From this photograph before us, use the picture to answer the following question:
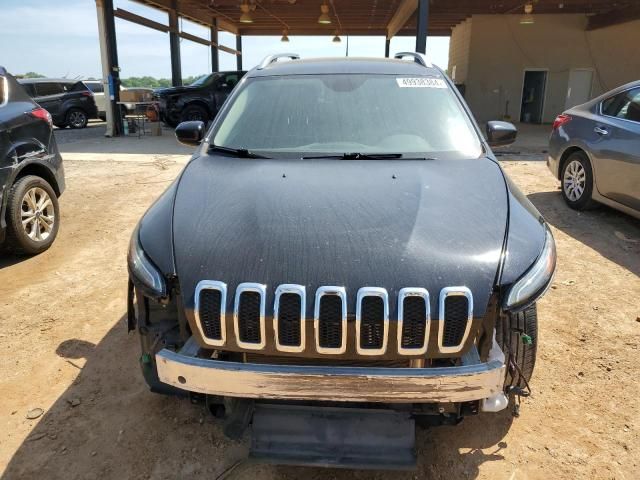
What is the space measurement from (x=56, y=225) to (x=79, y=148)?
25.0 feet


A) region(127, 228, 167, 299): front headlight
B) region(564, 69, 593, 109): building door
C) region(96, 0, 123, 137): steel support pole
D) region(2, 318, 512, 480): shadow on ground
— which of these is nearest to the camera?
region(127, 228, 167, 299): front headlight

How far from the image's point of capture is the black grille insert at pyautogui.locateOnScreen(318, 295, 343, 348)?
1.83 metres

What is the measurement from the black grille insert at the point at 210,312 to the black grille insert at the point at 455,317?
0.83m

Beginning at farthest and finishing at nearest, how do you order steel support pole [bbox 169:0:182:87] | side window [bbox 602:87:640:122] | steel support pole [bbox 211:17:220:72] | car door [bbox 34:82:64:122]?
1. steel support pole [bbox 211:17:220:72]
2. steel support pole [bbox 169:0:182:87]
3. car door [bbox 34:82:64:122]
4. side window [bbox 602:87:640:122]

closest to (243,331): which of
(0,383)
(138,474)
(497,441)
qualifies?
(138,474)

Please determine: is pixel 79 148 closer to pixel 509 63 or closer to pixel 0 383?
pixel 0 383

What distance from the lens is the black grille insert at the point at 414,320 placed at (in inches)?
71.9

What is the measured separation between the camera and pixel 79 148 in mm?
11930

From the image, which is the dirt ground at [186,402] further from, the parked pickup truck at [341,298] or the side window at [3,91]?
the side window at [3,91]

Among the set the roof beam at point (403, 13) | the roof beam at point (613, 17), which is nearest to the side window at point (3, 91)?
the roof beam at point (403, 13)

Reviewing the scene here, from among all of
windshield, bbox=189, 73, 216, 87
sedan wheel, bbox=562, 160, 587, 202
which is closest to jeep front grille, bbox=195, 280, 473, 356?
sedan wheel, bbox=562, 160, 587, 202

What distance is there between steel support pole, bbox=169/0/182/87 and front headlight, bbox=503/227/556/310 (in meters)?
18.6

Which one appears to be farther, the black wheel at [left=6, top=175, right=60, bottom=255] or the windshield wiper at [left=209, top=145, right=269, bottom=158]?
the black wheel at [left=6, top=175, right=60, bottom=255]

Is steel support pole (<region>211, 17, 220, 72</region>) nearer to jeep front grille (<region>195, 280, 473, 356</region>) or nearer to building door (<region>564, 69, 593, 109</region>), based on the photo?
building door (<region>564, 69, 593, 109</region>)
